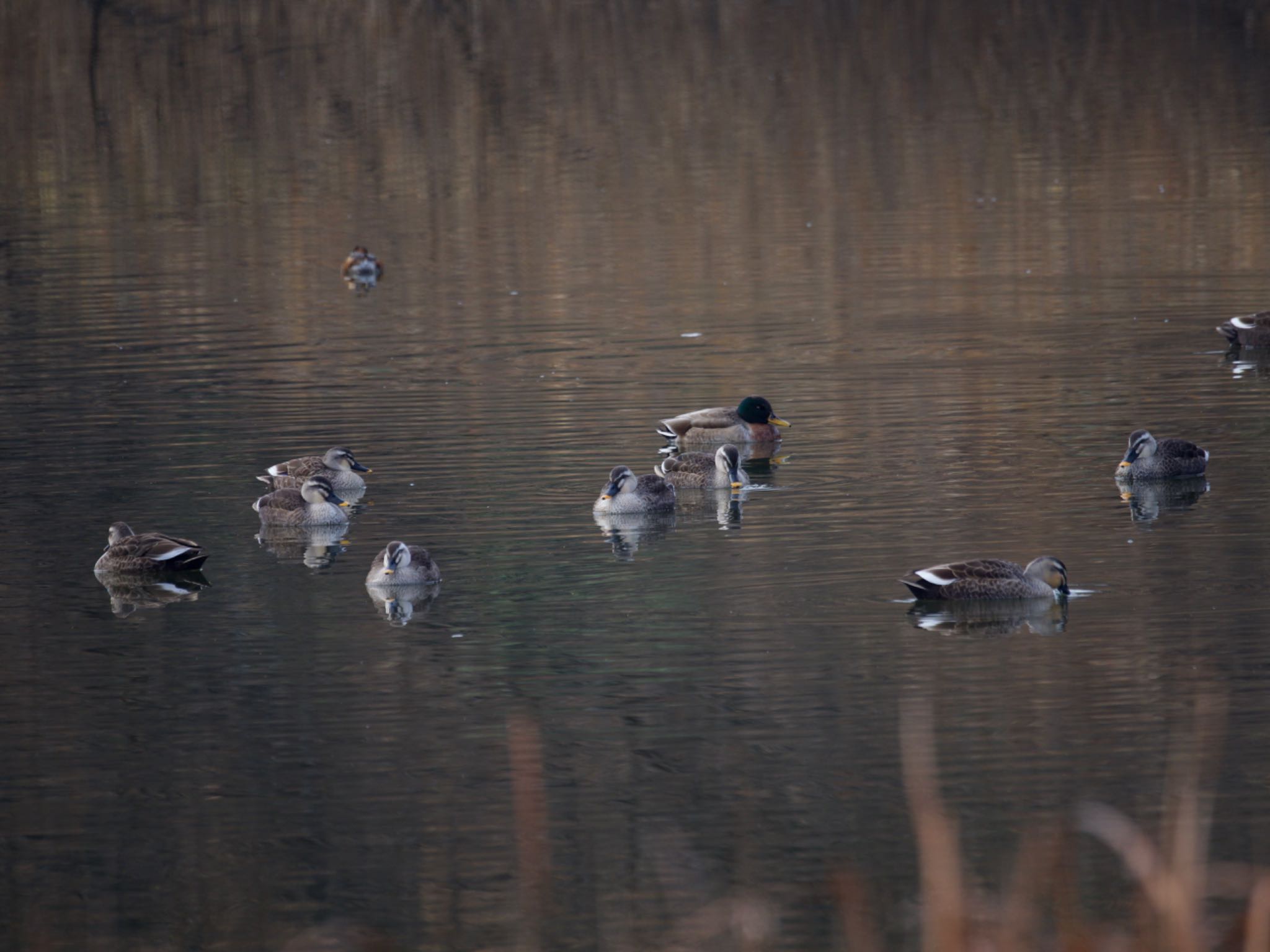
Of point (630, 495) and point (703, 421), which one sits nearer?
point (630, 495)

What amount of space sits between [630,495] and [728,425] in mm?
3182

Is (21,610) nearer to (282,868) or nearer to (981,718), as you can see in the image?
(282,868)

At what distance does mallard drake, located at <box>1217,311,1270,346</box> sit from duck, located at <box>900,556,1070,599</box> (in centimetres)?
1056

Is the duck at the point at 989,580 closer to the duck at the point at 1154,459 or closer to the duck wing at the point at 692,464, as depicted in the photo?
the duck at the point at 1154,459

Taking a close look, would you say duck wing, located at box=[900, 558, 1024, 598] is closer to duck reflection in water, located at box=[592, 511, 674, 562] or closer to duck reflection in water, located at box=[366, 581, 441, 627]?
duck reflection in water, located at box=[592, 511, 674, 562]

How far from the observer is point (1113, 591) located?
1345 centimetres

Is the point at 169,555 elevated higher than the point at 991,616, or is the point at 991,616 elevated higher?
the point at 169,555

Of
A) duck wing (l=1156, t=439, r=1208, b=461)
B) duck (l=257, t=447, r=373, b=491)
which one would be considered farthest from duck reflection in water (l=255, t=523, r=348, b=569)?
duck wing (l=1156, t=439, r=1208, b=461)

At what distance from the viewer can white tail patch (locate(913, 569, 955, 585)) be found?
13.1m

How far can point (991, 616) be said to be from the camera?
13.1m

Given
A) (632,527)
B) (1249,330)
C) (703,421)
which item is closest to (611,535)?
(632,527)

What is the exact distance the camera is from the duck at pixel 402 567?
540 inches

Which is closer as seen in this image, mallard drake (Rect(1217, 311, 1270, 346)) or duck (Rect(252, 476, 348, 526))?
duck (Rect(252, 476, 348, 526))

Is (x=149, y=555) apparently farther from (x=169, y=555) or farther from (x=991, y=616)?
(x=991, y=616)
